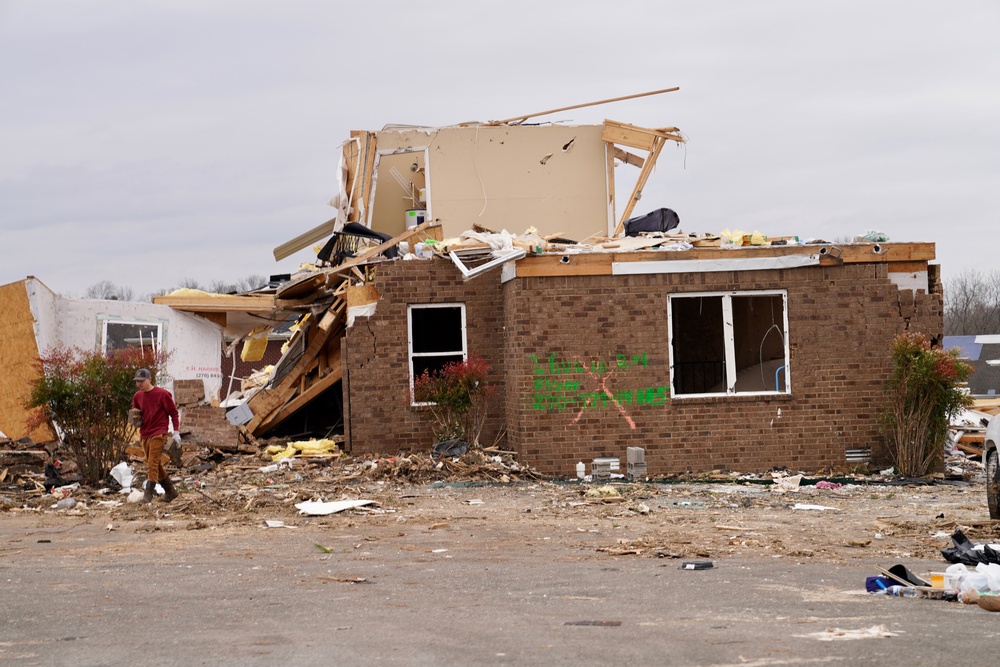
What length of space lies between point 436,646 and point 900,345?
1139 cm

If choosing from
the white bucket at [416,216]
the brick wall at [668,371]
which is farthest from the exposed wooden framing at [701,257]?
the white bucket at [416,216]

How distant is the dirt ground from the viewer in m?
10.4

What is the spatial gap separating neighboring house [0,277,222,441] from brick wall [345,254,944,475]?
6770 millimetres

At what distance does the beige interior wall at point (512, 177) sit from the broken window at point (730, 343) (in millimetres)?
3235

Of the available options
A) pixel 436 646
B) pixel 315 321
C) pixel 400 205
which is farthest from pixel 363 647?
pixel 400 205

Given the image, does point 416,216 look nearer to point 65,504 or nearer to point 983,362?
point 65,504

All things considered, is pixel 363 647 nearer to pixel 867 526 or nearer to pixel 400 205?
pixel 867 526

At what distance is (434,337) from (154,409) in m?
5.21

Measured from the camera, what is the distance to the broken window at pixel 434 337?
1766 centimetres

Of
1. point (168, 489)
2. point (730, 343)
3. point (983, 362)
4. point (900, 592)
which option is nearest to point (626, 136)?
point (730, 343)

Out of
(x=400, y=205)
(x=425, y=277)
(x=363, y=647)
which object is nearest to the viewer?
(x=363, y=647)

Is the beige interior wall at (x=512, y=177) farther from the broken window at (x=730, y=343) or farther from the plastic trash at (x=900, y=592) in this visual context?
the plastic trash at (x=900, y=592)

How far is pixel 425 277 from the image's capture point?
17.4m

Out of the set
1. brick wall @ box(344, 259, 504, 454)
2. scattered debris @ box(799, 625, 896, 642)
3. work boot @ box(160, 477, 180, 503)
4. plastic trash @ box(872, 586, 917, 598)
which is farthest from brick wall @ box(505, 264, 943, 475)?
scattered debris @ box(799, 625, 896, 642)
